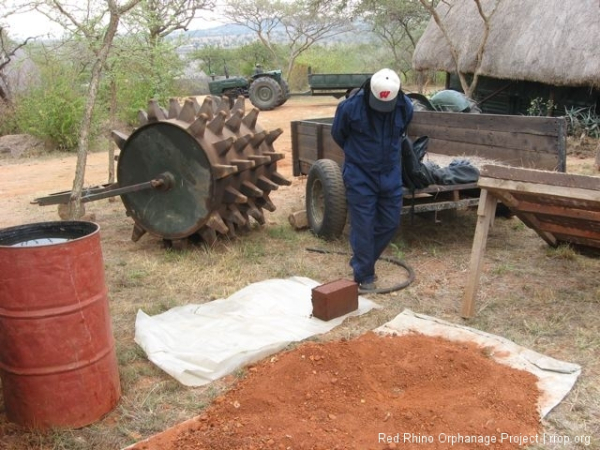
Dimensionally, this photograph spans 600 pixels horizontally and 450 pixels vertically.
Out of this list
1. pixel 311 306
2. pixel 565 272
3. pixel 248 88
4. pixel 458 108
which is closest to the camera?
pixel 311 306

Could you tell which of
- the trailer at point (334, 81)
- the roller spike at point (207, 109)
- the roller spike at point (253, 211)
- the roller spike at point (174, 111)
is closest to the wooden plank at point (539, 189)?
the roller spike at point (253, 211)

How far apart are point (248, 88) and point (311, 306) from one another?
2052 cm

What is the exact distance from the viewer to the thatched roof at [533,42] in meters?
12.3

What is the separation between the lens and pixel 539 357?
12.8 feet

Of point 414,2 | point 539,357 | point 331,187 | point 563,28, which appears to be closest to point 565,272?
point 539,357

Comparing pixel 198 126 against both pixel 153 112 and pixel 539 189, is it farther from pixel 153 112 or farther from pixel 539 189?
pixel 539 189

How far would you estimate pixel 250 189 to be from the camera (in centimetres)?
643

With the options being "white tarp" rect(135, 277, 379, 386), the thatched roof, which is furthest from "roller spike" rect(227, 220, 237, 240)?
the thatched roof

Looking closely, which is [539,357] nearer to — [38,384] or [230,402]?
[230,402]

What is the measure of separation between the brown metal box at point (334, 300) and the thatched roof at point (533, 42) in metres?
9.49

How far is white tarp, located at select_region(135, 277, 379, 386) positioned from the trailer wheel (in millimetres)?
1227

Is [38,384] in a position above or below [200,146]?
below

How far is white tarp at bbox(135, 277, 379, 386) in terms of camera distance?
3.91 meters

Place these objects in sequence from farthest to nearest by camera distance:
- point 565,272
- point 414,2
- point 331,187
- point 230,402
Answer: point 414,2 < point 331,187 < point 565,272 < point 230,402
